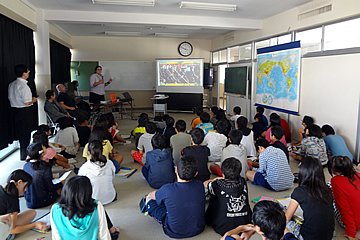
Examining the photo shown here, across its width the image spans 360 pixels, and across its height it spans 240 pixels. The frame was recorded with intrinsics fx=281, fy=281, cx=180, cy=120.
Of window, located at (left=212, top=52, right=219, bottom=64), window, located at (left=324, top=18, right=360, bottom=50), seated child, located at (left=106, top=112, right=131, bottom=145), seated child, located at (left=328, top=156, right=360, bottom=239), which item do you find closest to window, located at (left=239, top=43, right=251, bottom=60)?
window, located at (left=212, top=52, right=219, bottom=64)

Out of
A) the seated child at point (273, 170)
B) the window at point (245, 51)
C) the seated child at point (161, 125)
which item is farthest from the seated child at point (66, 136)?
the window at point (245, 51)

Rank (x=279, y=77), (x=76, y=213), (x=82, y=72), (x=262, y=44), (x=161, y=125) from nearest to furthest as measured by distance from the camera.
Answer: (x=76, y=213) → (x=161, y=125) → (x=279, y=77) → (x=262, y=44) → (x=82, y=72)

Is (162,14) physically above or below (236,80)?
above

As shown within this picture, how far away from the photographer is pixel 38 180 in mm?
2891

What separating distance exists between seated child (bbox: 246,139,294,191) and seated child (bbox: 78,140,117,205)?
1.77 m

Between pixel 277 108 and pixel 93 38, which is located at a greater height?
pixel 93 38

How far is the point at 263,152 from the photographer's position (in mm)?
3324

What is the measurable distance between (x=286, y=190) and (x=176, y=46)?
876cm

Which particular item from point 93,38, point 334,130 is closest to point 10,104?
point 334,130

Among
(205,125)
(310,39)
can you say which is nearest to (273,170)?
(205,125)

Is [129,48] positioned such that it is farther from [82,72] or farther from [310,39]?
[310,39]

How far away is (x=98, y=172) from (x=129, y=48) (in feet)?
28.7

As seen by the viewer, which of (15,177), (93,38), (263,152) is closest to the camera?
(15,177)

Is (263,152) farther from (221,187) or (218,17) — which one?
(218,17)
